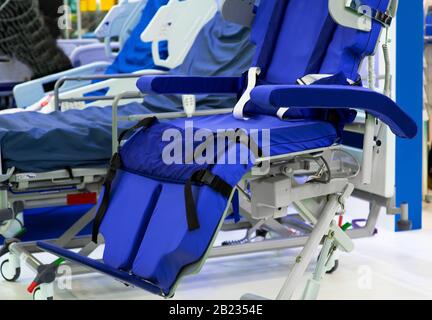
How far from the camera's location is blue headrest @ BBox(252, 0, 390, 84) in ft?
8.90

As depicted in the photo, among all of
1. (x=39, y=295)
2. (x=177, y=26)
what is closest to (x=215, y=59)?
(x=177, y=26)

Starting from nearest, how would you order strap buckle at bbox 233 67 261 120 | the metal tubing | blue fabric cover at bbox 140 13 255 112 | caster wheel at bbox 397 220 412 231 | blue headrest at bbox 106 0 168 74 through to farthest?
the metal tubing
strap buckle at bbox 233 67 261 120
blue fabric cover at bbox 140 13 255 112
caster wheel at bbox 397 220 412 231
blue headrest at bbox 106 0 168 74

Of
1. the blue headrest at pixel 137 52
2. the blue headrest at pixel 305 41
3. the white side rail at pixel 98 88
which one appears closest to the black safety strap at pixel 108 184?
the blue headrest at pixel 305 41

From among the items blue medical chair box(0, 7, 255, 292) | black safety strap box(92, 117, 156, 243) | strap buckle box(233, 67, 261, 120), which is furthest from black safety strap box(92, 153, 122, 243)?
blue medical chair box(0, 7, 255, 292)

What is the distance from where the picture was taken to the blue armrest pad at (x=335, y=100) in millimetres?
2238

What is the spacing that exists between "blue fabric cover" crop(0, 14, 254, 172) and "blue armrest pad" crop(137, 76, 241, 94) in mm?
617

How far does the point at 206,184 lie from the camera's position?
2.36 meters

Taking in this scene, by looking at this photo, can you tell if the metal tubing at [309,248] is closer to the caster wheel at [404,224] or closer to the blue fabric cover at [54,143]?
the blue fabric cover at [54,143]

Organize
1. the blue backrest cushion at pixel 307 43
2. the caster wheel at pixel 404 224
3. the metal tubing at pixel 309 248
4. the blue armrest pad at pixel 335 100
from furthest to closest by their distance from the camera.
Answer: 1. the caster wheel at pixel 404 224
2. the blue backrest cushion at pixel 307 43
3. the metal tubing at pixel 309 248
4. the blue armrest pad at pixel 335 100

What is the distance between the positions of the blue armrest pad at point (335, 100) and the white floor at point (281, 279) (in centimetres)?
100

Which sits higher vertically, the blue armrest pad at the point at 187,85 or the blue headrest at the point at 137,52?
the blue armrest pad at the point at 187,85

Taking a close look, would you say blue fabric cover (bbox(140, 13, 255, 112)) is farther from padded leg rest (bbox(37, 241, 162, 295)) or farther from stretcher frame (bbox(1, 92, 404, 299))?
padded leg rest (bbox(37, 241, 162, 295))

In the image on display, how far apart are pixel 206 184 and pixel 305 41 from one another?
915 millimetres

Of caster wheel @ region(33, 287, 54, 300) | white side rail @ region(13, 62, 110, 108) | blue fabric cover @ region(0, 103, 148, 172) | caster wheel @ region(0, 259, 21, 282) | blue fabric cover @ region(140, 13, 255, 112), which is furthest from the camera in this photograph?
white side rail @ region(13, 62, 110, 108)
